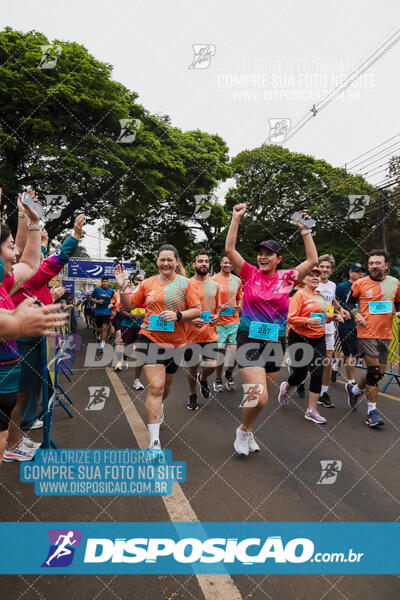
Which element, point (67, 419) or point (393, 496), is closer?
point (393, 496)

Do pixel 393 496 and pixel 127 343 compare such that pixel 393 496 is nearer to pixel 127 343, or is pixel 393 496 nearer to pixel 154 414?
pixel 154 414

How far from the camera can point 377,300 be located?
219 inches

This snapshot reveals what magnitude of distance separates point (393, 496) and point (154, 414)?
7.05ft

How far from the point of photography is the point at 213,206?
75.5ft

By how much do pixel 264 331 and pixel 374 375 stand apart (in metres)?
2.13

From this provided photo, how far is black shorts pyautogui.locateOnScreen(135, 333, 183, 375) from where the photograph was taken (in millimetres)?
4126

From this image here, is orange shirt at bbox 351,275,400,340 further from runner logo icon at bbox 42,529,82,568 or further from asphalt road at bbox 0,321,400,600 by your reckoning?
runner logo icon at bbox 42,529,82,568

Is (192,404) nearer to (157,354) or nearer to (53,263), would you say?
(157,354)

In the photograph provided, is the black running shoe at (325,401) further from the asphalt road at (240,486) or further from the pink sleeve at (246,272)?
the pink sleeve at (246,272)

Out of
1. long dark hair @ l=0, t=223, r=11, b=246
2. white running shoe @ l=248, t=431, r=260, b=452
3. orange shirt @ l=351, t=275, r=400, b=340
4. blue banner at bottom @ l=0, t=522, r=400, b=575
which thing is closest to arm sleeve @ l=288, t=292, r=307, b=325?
orange shirt @ l=351, t=275, r=400, b=340

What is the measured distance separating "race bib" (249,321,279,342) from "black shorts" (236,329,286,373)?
0.14 ft

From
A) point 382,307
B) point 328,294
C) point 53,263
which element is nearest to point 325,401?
point 382,307

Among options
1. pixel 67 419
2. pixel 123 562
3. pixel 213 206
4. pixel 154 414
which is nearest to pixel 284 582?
pixel 123 562

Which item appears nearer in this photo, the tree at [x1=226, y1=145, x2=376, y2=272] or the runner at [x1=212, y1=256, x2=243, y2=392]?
the runner at [x1=212, y1=256, x2=243, y2=392]
